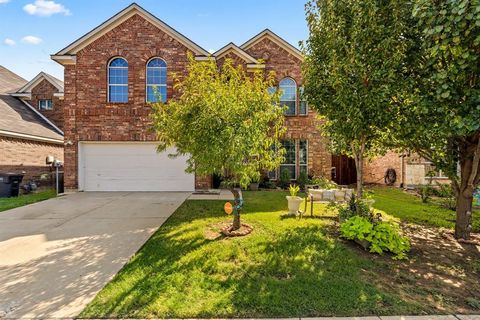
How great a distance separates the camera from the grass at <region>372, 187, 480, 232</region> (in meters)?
7.20

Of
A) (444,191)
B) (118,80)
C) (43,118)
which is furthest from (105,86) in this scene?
(444,191)

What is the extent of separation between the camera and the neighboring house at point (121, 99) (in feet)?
Result: 40.1

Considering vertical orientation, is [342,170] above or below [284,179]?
above

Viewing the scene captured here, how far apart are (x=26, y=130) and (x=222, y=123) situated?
43.8ft

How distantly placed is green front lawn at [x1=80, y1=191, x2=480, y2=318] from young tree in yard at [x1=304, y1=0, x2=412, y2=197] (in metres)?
2.15

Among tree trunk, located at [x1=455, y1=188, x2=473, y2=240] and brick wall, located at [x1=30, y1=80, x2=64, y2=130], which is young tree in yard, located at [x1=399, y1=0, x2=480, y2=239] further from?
brick wall, located at [x1=30, y1=80, x2=64, y2=130]

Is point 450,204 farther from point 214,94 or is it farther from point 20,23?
point 20,23

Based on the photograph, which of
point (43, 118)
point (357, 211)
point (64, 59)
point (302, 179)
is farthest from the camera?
point (43, 118)

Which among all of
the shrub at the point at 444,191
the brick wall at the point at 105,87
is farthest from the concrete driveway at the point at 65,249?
the shrub at the point at 444,191

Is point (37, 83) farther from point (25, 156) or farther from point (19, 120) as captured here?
point (25, 156)

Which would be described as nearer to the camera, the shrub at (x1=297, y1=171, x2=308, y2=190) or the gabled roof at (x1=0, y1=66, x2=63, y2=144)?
the gabled roof at (x1=0, y1=66, x2=63, y2=144)

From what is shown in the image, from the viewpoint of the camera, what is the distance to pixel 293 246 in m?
5.19

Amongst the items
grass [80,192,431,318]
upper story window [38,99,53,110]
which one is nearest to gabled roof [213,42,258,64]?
grass [80,192,431,318]

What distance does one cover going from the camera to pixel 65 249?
515 cm
